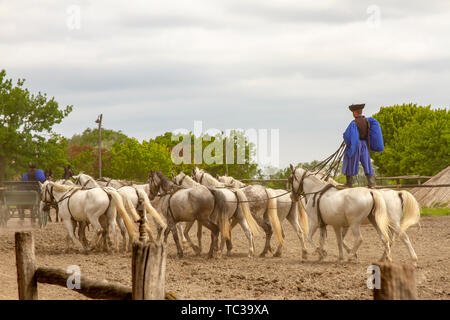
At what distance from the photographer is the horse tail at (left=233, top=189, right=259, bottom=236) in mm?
13133

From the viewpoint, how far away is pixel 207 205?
13.2m

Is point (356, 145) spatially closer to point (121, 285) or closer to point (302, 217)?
point (302, 217)

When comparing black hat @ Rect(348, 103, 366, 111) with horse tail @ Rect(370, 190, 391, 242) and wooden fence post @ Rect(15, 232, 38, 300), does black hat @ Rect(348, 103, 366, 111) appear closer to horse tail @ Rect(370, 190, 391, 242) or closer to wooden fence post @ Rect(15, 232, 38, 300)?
horse tail @ Rect(370, 190, 391, 242)

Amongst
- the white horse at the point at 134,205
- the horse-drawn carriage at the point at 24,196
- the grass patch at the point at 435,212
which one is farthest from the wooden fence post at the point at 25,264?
the grass patch at the point at 435,212

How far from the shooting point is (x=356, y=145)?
1234cm

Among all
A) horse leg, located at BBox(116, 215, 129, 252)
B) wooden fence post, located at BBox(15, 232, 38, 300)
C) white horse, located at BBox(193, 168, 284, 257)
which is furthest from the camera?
horse leg, located at BBox(116, 215, 129, 252)

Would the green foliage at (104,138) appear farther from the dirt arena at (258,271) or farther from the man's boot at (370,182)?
the man's boot at (370,182)

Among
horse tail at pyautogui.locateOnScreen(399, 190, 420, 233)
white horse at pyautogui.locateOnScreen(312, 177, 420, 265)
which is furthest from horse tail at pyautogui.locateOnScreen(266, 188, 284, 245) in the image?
horse tail at pyautogui.locateOnScreen(399, 190, 420, 233)

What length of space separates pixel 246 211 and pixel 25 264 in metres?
8.18

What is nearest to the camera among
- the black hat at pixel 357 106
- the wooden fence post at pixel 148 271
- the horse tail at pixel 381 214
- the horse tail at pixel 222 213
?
the wooden fence post at pixel 148 271

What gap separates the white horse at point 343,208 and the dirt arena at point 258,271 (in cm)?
59

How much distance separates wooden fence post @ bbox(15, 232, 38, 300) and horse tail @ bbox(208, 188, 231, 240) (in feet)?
24.4

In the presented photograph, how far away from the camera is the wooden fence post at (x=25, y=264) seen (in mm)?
5469

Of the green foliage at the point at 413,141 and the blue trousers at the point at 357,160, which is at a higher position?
the green foliage at the point at 413,141
